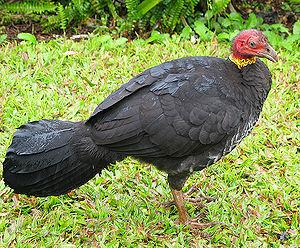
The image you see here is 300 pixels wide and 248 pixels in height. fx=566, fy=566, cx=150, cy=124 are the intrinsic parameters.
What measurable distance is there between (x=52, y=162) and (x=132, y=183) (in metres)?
1.04

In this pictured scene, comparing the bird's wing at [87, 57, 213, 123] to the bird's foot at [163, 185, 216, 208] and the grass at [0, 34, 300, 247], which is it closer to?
the grass at [0, 34, 300, 247]

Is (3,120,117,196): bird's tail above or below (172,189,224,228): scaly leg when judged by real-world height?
above

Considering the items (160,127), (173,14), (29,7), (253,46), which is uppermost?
(29,7)

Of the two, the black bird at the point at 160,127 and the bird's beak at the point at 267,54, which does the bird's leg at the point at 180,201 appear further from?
the bird's beak at the point at 267,54

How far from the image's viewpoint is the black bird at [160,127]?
3.87 metres

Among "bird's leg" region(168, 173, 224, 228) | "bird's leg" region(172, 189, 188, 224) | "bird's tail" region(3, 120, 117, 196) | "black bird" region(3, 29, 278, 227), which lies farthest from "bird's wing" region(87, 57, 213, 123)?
"bird's leg" region(172, 189, 188, 224)

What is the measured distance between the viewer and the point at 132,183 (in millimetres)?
4852

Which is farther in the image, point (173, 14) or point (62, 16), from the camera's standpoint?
point (62, 16)

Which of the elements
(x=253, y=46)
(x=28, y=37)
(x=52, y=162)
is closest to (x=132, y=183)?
(x=52, y=162)

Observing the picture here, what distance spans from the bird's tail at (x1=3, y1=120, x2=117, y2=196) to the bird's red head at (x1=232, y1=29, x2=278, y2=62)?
1.26m

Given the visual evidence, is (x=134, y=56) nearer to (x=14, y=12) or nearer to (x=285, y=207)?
(x=14, y=12)

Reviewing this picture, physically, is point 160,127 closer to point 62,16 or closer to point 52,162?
point 52,162

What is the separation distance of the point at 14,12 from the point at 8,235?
3898mm

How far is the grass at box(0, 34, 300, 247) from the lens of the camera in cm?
428
